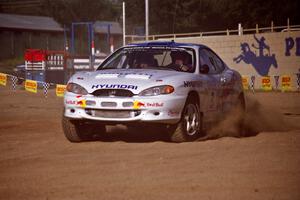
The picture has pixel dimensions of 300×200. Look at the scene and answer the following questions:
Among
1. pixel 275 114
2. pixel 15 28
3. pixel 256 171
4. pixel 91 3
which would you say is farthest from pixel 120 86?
pixel 15 28

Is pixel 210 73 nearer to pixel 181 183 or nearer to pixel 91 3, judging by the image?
pixel 181 183

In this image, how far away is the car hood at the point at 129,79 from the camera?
8.91 metres

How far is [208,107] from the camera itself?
399 inches

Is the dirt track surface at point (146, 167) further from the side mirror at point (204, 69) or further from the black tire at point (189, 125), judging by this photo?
the side mirror at point (204, 69)

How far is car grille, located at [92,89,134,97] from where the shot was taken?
8.87 meters

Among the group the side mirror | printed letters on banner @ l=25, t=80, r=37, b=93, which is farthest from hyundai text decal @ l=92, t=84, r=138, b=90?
printed letters on banner @ l=25, t=80, r=37, b=93

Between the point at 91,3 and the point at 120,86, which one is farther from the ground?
the point at 91,3

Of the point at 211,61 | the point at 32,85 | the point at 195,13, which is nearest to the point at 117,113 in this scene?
the point at 211,61

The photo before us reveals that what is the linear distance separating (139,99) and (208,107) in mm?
1707

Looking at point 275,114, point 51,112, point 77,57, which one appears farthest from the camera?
point 77,57

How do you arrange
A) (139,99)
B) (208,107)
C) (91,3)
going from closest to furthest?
(139,99) < (208,107) < (91,3)

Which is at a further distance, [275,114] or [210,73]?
[275,114]

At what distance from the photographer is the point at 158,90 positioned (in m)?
8.92

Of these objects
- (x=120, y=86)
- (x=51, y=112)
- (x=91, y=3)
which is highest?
(x=91, y=3)
